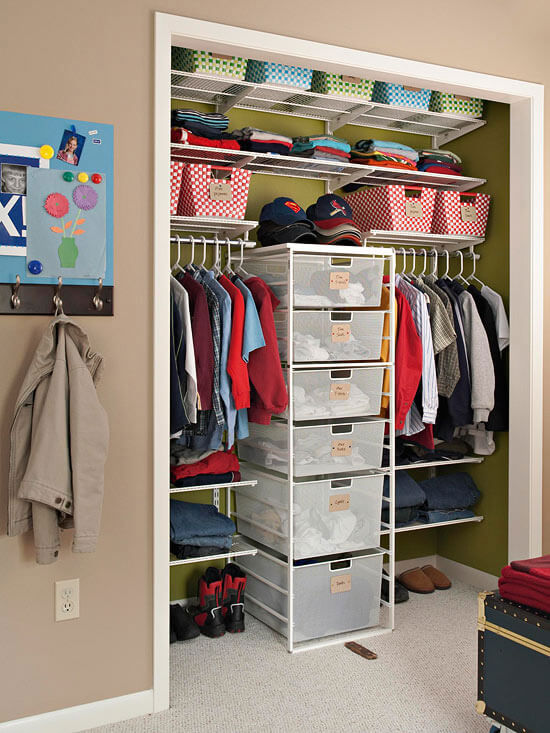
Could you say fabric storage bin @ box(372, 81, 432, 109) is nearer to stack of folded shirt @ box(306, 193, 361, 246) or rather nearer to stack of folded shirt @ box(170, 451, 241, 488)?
stack of folded shirt @ box(306, 193, 361, 246)

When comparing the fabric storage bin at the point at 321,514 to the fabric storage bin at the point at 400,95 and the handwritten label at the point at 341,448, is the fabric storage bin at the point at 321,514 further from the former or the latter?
the fabric storage bin at the point at 400,95

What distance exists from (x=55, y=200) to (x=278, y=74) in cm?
132

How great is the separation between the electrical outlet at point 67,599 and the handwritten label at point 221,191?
1715mm

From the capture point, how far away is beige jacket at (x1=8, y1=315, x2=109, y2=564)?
90.2 inches

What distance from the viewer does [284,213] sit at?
11.1 ft

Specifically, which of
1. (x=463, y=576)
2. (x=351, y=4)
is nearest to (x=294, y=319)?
(x=351, y=4)

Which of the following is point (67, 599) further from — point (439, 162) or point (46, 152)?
point (439, 162)

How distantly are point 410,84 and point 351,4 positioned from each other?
43 cm

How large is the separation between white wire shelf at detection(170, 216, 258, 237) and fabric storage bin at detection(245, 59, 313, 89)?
624mm

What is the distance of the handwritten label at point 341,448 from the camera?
3.29 m

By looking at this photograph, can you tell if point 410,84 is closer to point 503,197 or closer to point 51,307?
point 503,197

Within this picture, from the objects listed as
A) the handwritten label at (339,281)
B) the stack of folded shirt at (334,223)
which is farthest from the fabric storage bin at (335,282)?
the stack of folded shirt at (334,223)

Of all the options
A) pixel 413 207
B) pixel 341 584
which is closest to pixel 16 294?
pixel 341 584

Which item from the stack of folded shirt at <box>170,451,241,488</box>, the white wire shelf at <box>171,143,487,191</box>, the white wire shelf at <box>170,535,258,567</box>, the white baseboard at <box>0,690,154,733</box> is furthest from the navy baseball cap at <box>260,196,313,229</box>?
the white baseboard at <box>0,690,154,733</box>
